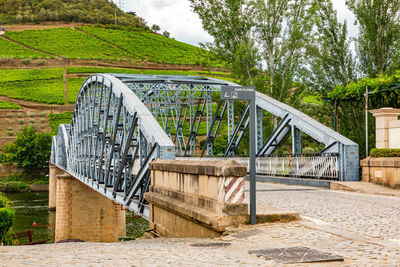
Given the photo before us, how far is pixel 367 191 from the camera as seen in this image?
1396cm

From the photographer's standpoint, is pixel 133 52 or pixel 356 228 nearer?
pixel 356 228

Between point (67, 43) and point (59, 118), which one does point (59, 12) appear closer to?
point (67, 43)

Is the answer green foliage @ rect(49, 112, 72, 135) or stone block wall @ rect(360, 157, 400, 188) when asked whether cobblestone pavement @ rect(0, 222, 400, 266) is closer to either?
stone block wall @ rect(360, 157, 400, 188)

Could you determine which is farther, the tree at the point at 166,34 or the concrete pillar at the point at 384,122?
the tree at the point at 166,34

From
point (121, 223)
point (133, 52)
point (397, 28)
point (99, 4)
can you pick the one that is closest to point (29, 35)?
point (133, 52)

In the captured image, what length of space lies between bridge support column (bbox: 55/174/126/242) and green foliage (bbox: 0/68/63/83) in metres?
75.3

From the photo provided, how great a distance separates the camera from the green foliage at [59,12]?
496 feet

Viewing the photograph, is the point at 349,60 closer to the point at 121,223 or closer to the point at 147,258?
the point at 121,223

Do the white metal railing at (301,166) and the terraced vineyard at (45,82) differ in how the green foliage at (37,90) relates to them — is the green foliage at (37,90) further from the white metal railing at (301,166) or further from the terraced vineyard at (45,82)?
the white metal railing at (301,166)

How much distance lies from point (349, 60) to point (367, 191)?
18.0m

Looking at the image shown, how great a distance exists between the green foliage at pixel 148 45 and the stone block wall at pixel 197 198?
111m

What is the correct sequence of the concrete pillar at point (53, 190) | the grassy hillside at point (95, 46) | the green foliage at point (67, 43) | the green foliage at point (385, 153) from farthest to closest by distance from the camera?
the green foliage at point (67, 43) → the grassy hillside at point (95, 46) → the concrete pillar at point (53, 190) → the green foliage at point (385, 153)

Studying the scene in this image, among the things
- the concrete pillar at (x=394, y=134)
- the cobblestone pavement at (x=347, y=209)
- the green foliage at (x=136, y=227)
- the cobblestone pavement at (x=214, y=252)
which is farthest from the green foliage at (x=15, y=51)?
the cobblestone pavement at (x=214, y=252)

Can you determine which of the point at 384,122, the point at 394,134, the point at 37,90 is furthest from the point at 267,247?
the point at 37,90
